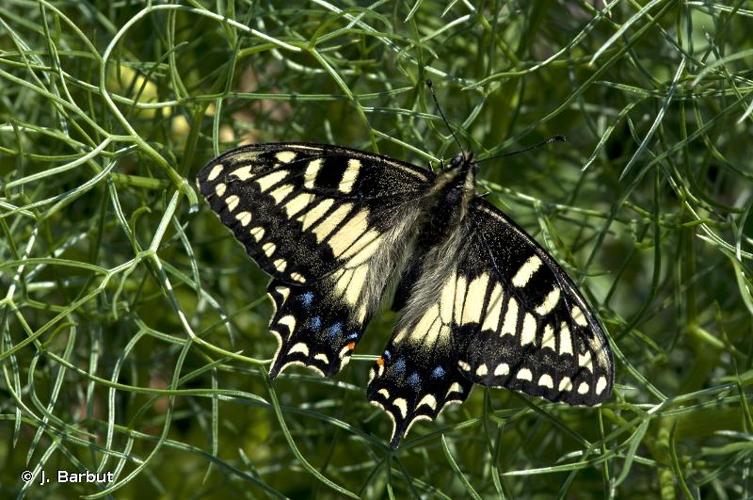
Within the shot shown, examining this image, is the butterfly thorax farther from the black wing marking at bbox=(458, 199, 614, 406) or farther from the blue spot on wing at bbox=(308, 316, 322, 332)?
the blue spot on wing at bbox=(308, 316, 322, 332)

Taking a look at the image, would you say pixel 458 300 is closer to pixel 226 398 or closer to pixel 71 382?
pixel 226 398

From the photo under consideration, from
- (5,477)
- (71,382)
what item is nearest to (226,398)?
(71,382)

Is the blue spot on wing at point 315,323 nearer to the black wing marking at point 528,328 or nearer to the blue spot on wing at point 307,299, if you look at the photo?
the blue spot on wing at point 307,299

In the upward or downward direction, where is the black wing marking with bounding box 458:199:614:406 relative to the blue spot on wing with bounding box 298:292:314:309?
upward

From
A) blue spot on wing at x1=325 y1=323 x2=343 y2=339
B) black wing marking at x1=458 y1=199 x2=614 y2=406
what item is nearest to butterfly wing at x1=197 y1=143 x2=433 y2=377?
blue spot on wing at x1=325 y1=323 x2=343 y2=339

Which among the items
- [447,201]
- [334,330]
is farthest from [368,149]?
[334,330]

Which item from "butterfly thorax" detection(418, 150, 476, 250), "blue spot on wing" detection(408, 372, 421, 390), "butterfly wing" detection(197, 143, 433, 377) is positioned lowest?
"blue spot on wing" detection(408, 372, 421, 390)
